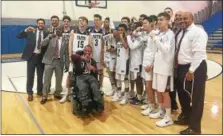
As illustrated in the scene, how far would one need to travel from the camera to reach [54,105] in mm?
4012

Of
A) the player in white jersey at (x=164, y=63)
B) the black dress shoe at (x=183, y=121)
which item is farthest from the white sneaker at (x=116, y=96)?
the black dress shoe at (x=183, y=121)

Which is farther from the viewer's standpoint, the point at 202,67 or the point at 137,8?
the point at 137,8

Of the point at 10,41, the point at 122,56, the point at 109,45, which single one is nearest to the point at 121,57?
the point at 122,56

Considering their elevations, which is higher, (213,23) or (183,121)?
(213,23)

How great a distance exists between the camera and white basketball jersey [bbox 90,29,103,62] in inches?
162

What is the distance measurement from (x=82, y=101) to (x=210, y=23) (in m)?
11.8

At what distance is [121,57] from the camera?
13.1 feet

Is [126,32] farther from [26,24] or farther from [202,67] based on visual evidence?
[26,24]

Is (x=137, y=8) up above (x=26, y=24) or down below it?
above

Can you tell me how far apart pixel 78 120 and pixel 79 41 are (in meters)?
1.29

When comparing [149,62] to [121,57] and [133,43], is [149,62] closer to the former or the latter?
[133,43]

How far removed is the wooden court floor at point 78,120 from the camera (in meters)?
3.12

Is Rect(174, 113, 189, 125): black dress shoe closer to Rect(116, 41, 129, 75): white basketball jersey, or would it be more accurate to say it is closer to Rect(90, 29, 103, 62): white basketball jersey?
Rect(116, 41, 129, 75): white basketball jersey

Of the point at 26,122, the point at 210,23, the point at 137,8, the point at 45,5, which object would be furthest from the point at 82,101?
the point at 210,23
